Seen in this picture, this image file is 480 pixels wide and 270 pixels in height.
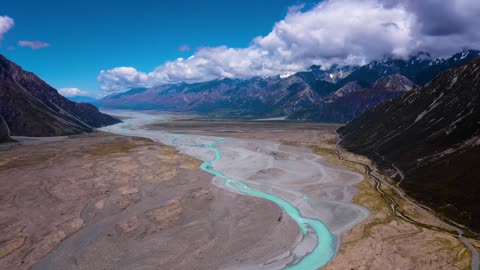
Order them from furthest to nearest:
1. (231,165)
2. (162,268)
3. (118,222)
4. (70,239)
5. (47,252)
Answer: (231,165) < (118,222) < (70,239) < (47,252) < (162,268)

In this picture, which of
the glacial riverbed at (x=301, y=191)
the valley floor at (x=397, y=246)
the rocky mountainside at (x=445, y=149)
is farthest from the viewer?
the rocky mountainside at (x=445, y=149)

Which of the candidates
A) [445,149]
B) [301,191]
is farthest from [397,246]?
[445,149]

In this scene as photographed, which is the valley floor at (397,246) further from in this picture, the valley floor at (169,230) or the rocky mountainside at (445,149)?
the rocky mountainside at (445,149)

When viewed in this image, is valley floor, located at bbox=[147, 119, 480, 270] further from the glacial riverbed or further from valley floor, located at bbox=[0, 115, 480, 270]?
the glacial riverbed

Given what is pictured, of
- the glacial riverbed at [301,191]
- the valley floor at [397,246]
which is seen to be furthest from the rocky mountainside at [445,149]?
the glacial riverbed at [301,191]

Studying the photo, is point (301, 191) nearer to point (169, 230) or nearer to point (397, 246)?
point (397, 246)

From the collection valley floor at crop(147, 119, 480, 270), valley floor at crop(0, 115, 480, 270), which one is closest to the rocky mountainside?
valley floor at crop(0, 115, 480, 270)

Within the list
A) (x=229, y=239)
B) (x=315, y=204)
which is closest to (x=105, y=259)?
(x=229, y=239)

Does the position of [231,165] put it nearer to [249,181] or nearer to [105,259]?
[249,181]
